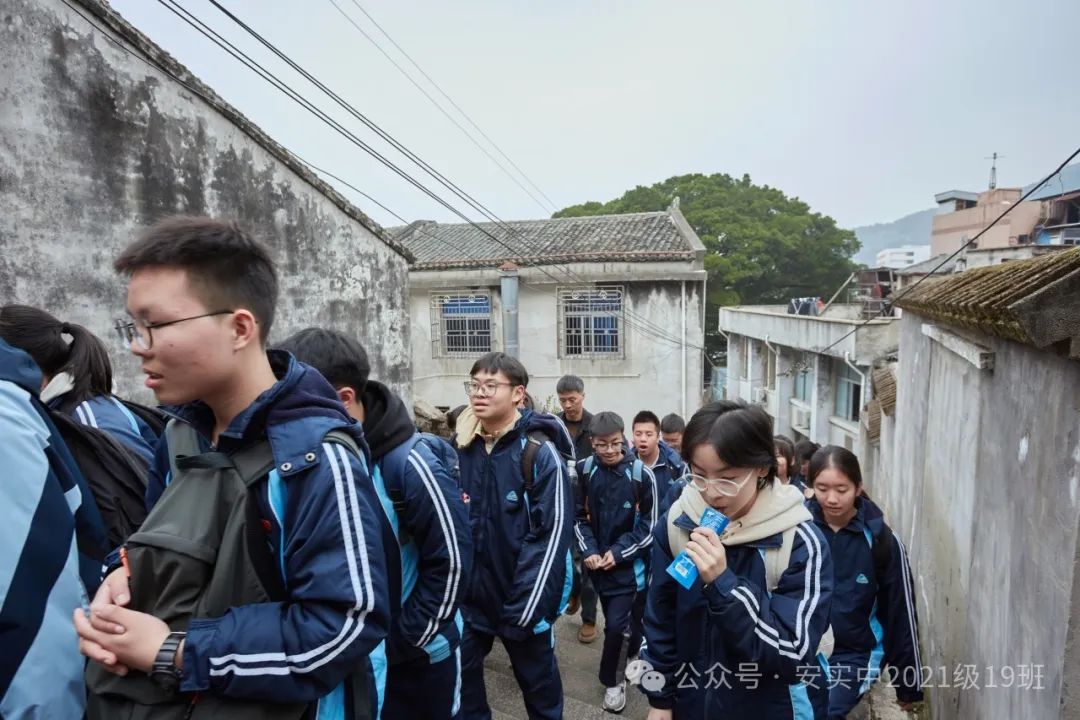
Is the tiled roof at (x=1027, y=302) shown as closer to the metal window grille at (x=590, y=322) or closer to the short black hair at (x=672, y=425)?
the short black hair at (x=672, y=425)

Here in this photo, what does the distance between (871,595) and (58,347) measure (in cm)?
400

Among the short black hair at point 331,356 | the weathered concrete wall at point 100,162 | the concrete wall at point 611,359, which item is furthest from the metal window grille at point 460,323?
the short black hair at point 331,356

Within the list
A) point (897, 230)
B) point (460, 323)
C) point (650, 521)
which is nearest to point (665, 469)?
point (650, 521)

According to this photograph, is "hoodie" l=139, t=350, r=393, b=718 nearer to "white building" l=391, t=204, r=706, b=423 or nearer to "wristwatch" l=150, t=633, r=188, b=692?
"wristwatch" l=150, t=633, r=188, b=692

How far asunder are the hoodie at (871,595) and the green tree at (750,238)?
2582 centimetres

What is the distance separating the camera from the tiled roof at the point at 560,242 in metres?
16.5

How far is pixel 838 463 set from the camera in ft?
10.2

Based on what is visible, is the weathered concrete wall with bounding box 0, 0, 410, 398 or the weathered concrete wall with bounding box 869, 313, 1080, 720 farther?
the weathered concrete wall with bounding box 0, 0, 410, 398

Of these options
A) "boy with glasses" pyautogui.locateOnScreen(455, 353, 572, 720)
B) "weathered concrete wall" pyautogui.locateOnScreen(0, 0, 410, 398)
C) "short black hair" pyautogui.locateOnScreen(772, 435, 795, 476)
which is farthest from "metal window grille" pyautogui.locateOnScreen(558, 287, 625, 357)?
"boy with glasses" pyautogui.locateOnScreen(455, 353, 572, 720)

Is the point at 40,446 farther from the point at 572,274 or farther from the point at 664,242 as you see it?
the point at 664,242

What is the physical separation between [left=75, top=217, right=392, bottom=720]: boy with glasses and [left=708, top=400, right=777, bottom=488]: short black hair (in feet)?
3.94

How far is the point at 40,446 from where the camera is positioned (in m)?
1.48

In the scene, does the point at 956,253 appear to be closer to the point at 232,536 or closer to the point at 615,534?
the point at 615,534

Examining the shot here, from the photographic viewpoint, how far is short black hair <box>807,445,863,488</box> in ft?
10.2
